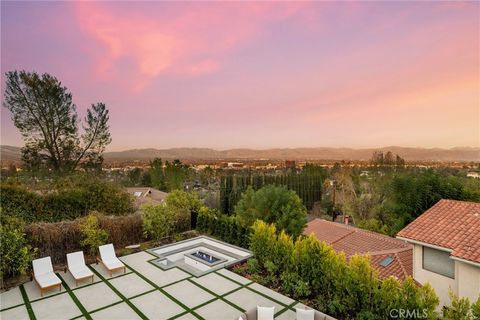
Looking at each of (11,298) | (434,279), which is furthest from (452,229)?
(11,298)

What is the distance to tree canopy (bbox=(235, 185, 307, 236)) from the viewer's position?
12.5m

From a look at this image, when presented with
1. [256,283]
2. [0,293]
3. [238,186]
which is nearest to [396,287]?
[256,283]

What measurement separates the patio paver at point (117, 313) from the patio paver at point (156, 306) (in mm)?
269

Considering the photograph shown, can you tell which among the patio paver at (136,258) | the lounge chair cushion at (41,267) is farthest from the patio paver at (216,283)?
the lounge chair cushion at (41,267)

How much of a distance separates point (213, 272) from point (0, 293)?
7120 millimetres

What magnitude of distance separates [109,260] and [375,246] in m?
14.3

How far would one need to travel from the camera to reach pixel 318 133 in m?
25.3

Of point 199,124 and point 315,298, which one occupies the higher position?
point 199,124

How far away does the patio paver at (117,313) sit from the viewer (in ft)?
22.6

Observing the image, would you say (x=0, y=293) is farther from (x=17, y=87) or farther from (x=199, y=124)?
(x=199, y=124)

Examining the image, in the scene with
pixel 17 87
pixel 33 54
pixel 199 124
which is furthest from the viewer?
pixel 199 124

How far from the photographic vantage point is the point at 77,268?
9.37 metres

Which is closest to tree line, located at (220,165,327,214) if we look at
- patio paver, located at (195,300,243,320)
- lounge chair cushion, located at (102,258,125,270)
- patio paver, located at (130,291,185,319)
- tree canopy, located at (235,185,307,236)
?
tree canopy, located at (235,185,307,236)

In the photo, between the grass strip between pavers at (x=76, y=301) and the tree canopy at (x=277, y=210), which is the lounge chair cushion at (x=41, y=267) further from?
the tree canopy at (x=277, y=210)
